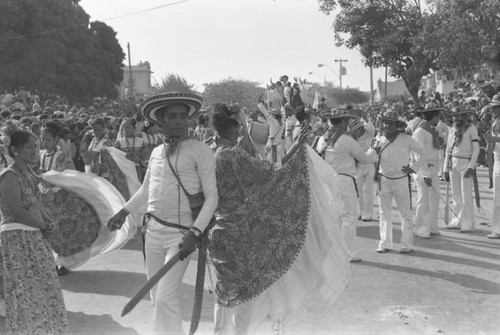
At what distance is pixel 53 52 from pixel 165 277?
38650mm

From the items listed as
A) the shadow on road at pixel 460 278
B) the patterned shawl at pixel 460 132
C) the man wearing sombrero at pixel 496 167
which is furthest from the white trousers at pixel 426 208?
the shadow on road at pixel 460 278

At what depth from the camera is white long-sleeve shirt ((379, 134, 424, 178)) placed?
7996 millimetres

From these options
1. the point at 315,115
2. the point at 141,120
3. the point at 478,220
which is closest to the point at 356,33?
the point at 315,115

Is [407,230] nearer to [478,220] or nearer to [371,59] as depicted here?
→ [478,220]

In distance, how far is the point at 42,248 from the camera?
492 cm

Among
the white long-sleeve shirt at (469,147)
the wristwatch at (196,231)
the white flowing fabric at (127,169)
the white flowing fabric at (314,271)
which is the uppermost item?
the white long-sleeve shirt at (469,147)

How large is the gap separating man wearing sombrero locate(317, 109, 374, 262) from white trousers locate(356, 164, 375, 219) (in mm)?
3065

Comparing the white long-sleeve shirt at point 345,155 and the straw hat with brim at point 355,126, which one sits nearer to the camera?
the white long-sleeve shirt at point 345,155

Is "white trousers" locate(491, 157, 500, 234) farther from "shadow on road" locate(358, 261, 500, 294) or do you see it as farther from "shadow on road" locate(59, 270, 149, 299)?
"shadow on road" locate(59, 270, 149, 299)

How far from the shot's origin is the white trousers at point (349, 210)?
24.3 feet

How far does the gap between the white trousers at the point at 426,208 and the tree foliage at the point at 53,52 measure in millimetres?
33720

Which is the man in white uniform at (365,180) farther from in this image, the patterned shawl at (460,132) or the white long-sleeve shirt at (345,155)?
the white long-sleeve shirt at (345,155)

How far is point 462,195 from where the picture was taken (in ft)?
30.4

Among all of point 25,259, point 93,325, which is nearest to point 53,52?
point 93,325
